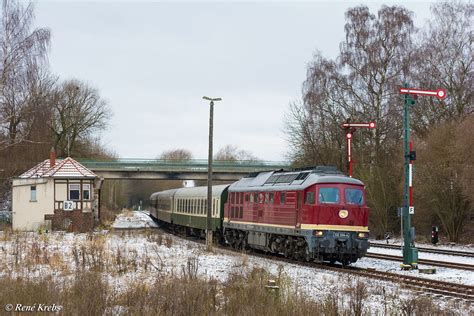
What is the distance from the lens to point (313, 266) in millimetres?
18922

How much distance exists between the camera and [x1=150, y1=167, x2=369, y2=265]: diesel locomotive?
19094 millimetres

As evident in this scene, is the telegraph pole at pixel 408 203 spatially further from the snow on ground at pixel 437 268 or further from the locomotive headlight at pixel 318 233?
the locomotive headlight at pixel 318 233

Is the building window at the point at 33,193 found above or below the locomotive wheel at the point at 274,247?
above

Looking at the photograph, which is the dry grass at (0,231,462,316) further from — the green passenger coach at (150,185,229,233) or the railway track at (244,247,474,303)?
the green passenger coach at (150,185,229,233)

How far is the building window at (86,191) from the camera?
39938 mm

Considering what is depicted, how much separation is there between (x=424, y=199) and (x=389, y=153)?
7142mm

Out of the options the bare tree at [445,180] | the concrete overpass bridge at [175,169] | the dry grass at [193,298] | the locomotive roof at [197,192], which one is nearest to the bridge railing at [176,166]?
the concrete overpass bridge at [175,169]

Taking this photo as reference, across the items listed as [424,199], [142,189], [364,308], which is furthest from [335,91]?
[142,189]

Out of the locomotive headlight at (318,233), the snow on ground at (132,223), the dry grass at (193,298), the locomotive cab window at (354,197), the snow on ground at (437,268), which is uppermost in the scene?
the locomotive cab window at (354,197)

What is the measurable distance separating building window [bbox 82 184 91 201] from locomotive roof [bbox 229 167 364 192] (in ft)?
54.7

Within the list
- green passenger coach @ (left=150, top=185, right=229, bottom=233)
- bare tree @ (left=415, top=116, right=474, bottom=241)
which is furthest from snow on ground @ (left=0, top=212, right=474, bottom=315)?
bare tree @ (left=415, top=116, right=474, bottom=241)

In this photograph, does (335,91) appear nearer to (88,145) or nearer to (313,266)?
(313,266)

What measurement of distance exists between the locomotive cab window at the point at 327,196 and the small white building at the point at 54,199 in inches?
868

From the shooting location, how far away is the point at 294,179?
21234mm
